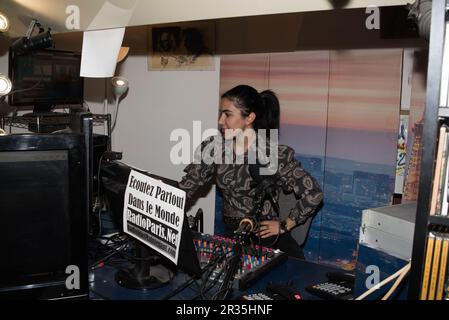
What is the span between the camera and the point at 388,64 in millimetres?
2766

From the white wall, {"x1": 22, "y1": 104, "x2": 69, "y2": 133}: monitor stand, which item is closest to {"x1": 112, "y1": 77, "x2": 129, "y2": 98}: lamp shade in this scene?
the white wall

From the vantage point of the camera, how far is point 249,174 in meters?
2.65

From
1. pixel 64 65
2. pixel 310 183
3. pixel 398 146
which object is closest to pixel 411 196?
pixel 398 146

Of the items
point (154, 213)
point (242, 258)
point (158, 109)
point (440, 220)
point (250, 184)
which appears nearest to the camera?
point (440, 220)

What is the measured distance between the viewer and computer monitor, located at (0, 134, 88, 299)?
3.78 ft

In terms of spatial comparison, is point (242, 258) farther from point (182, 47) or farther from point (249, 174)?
point (182, 47)

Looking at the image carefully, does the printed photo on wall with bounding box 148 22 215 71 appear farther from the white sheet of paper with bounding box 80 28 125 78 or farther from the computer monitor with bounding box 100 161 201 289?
the computer monitor with bounding box 100 161 201 289

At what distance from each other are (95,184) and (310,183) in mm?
1382

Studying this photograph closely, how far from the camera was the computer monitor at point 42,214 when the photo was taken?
115cm

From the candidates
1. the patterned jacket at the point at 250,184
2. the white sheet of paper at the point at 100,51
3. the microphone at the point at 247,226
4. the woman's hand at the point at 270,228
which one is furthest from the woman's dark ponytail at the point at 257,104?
the microphone at the point at 247,226

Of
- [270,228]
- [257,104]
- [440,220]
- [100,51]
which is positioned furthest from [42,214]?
[257,104]

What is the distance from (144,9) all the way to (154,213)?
717 mm

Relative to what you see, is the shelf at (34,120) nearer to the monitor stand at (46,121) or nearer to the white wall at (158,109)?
the monitor stand at (46,121)

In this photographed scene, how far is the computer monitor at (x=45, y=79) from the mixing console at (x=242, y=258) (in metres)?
1.89
